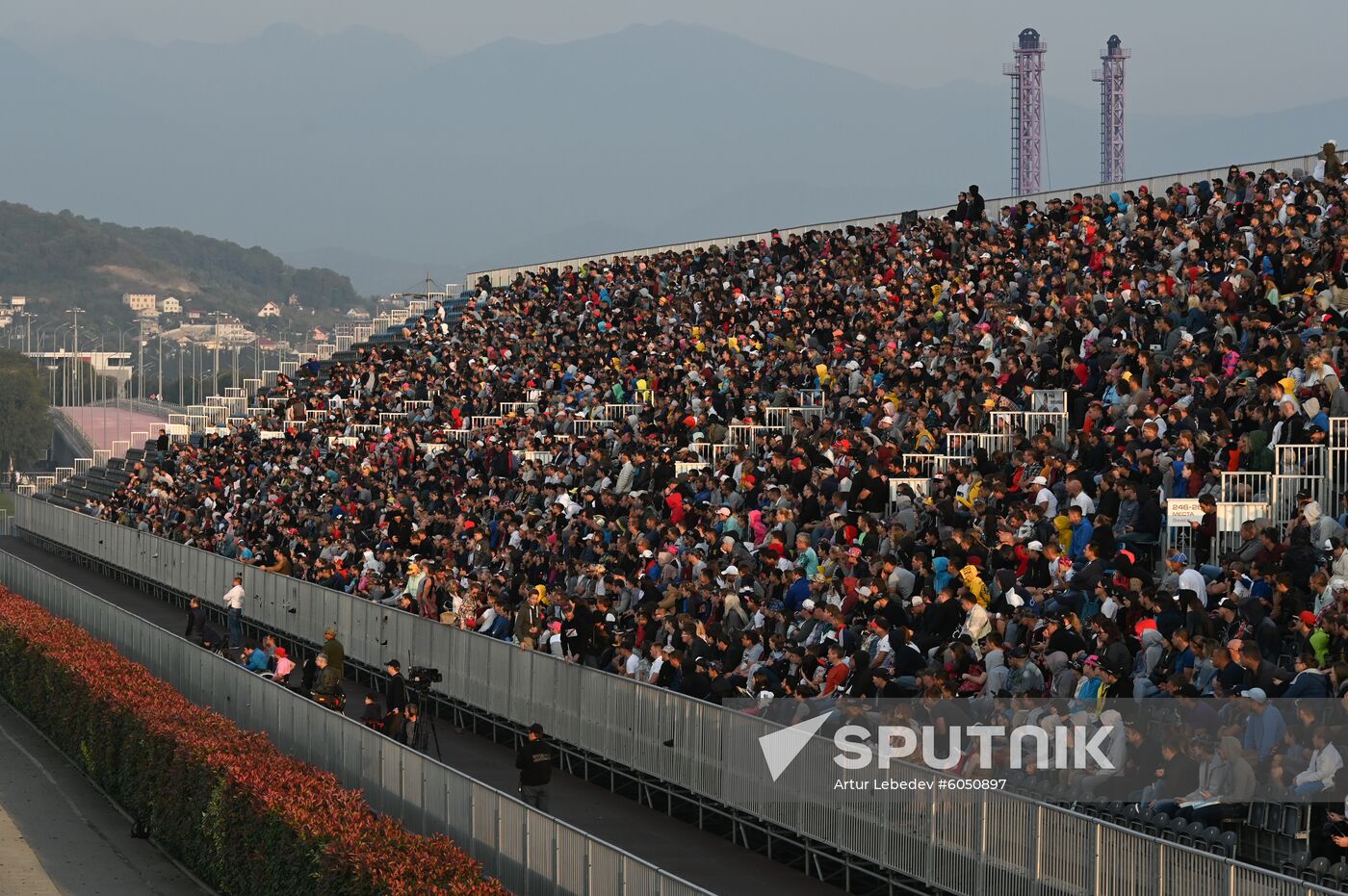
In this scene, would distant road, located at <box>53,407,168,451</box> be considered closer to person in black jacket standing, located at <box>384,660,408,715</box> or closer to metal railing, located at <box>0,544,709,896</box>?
metal railing, located at <box>0,544,709,896</box>

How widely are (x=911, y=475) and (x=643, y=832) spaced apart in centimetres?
712

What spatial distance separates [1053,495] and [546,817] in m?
7.96

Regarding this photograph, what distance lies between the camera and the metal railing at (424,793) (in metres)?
14.5

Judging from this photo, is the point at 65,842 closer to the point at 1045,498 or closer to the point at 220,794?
the point at 220,794

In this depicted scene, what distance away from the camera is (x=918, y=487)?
81.5 ft

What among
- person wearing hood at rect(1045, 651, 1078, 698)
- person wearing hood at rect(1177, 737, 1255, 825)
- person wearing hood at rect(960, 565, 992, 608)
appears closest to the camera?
person wearing hood at rect(1177, 737, 1255, 825)

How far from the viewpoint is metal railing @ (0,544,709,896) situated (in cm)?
1447

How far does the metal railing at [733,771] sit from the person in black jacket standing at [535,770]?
4.36ft

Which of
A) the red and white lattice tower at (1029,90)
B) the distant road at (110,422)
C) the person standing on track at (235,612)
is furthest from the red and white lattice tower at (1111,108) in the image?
the person standing on track at (235,612)

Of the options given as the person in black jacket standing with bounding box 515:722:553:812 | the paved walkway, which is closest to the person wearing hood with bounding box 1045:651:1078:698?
the person in black jacket standing with bounding box 515:722:553:812

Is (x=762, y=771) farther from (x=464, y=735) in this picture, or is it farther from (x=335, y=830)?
(x=464, y=735)

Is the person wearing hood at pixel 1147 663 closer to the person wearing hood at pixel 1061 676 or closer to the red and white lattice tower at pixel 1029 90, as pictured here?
the person wearing hood at pixel 1061 676

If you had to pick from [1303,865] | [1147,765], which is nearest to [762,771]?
[1147,765]

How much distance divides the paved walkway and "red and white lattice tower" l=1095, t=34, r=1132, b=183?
10743cm
